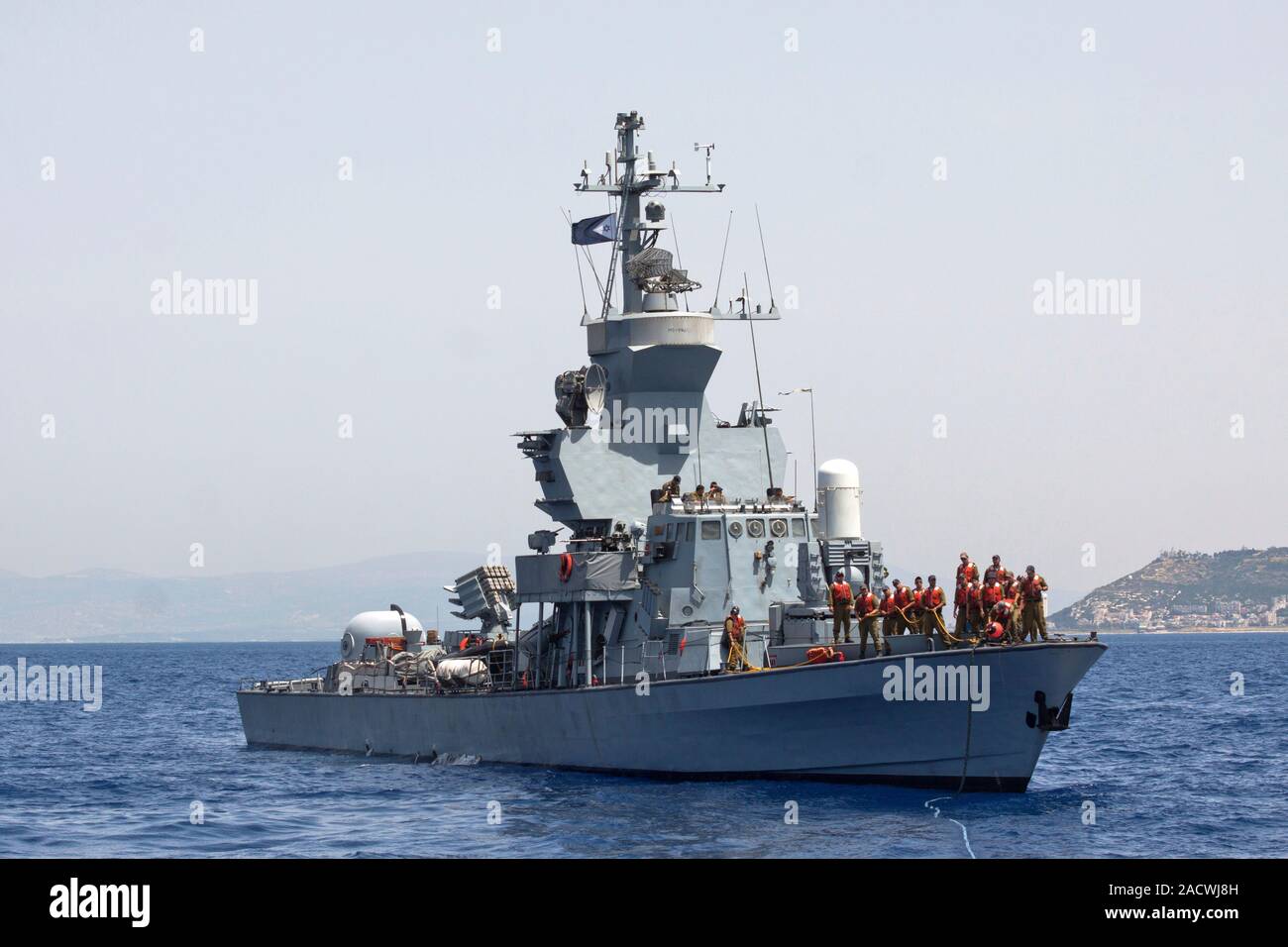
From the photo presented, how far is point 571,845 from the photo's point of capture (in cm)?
2544

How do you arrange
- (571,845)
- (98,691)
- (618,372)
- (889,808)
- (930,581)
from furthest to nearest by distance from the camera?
1. (98,691)
2. (618,372)
3. (930,581)
4. (889,808)
5. (571,845)

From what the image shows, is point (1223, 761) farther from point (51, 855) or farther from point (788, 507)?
point (51, 855)

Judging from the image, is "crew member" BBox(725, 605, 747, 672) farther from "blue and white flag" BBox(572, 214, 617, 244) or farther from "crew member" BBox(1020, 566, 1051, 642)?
"blue and white flag" BBox(572, 214, 617, 244)

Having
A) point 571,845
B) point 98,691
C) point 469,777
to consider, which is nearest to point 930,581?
point 571,845

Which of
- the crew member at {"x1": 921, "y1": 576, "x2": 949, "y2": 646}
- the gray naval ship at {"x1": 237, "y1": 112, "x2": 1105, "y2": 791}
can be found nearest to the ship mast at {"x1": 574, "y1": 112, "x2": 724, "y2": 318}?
the gray naval ship at {"x1": 237, "y1": 112, "x2": 1105, "y2": 791}

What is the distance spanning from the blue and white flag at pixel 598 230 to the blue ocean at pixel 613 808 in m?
12.4

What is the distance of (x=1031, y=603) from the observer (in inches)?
1143

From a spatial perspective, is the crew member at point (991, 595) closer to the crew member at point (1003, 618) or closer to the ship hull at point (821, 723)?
the crew member at point (1003, 618)

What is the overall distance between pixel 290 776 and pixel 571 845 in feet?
48.5

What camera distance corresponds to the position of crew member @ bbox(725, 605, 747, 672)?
103 feet

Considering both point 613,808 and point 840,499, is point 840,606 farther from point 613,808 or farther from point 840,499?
point 613,808

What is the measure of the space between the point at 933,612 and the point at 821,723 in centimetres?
296
